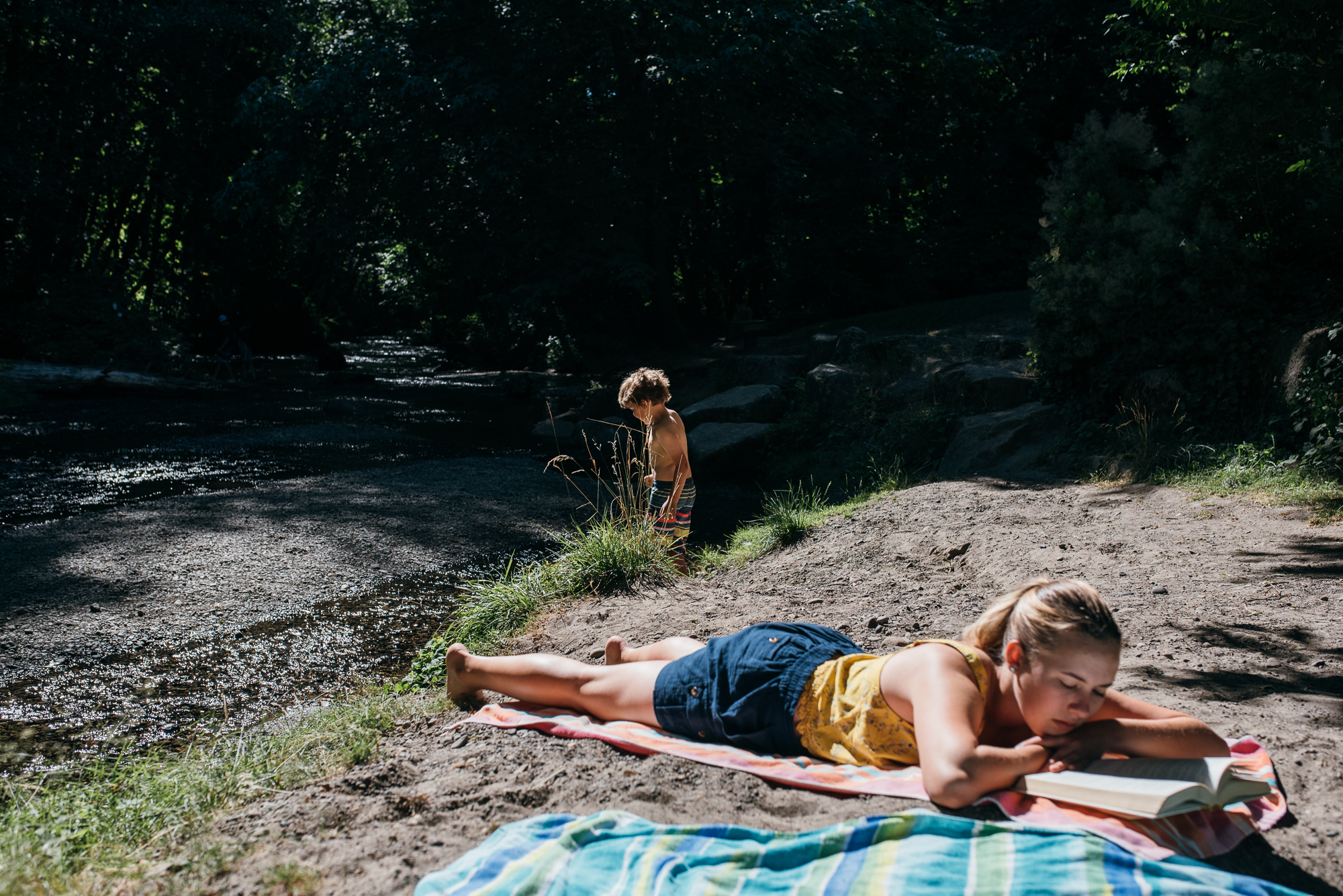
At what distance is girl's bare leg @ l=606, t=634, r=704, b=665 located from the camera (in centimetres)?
356

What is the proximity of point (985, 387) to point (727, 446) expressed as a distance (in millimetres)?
3418

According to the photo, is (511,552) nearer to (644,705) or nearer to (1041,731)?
(644,705)

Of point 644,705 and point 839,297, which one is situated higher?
point 839,297

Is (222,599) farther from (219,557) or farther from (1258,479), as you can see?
(1258,479)

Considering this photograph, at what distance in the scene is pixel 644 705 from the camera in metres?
3.34

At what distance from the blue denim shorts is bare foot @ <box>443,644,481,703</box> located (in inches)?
39.8

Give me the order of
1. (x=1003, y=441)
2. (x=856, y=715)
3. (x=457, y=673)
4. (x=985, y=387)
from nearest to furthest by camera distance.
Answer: (x=856, y=715)
(x=457, y=673)
(x=1003, y=441)
(x=985, y=387)

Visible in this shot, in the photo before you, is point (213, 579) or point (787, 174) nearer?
point (213, 579)

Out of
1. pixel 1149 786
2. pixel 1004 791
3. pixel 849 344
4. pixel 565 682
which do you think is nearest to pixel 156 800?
pixel 565 682

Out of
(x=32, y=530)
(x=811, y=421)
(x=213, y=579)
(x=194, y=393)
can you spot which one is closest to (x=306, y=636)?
(x=213, y=579)

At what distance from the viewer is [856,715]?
2840 millimetres

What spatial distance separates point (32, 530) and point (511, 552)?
4.28 m

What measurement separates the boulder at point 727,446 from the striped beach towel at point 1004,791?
884cm

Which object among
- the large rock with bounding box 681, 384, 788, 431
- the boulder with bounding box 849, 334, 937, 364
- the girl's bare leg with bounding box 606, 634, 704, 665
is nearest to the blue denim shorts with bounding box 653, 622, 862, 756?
the girl's bare leg with bounding box 606, 634, 704, 665
